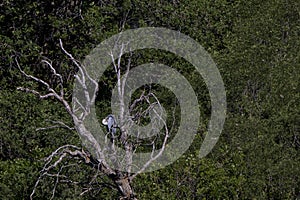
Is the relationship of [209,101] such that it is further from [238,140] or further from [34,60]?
[34,60]

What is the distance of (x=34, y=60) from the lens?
97.6 feet

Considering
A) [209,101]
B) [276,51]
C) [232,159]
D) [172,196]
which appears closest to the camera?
[172,196]

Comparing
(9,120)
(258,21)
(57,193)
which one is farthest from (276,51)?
(57,193)

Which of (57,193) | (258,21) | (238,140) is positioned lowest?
(258,21)

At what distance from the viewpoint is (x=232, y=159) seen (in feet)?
63.5

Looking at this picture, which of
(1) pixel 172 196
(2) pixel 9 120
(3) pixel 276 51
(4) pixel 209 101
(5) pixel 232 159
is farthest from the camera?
(3) pixel 276 51

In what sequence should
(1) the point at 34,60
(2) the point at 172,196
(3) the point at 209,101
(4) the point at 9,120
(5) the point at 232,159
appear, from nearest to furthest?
1. (2) the point at 172,196
2. (5) the point at 232,159
3. (4) the point at 9,120
4. (3) the point at 209,101
5. (1) the point at 34,60

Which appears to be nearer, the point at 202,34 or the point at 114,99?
the point at 114,99

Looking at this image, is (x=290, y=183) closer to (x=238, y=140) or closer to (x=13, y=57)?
(x=238, y=140)

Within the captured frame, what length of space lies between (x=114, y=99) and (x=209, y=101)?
11.2ft

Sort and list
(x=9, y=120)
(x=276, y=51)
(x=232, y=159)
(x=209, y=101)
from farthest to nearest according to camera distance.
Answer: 1. (x=276, y=51)
2. (x=209, y=101)
3. (x=9, y=120)
4. (x=232, y=159)

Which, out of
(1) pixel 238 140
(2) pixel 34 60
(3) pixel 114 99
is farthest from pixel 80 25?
(1) pixel 238 140

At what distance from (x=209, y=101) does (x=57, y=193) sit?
333 inches

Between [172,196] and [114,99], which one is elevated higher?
[172,196]
